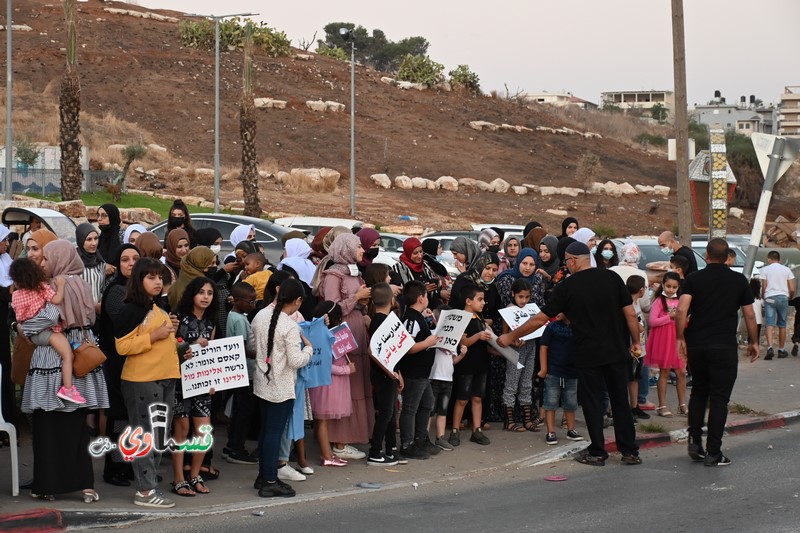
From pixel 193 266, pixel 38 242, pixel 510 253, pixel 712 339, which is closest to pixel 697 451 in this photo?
pixel 712 339

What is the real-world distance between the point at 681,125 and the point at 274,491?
1225cm

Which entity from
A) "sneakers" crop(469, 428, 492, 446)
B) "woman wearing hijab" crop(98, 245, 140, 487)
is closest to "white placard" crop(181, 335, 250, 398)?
"woman wearing hijab" crop(98, 245, 140, 487)

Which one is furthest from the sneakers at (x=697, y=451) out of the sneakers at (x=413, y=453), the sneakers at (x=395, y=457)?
the sneakers at (x=395, y=457)

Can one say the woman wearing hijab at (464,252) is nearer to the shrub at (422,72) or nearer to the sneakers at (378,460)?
the sneakers at (378,460)

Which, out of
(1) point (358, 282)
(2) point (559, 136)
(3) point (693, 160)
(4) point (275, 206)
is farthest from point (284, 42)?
(1) point (358, 282)

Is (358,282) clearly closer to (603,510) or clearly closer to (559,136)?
(603,510)

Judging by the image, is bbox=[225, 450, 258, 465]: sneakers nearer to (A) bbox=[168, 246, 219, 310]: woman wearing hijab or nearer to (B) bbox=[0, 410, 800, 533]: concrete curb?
(B) bbox=[0, 410, 800, 533]: concrete curb

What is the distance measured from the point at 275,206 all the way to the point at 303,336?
123 feet

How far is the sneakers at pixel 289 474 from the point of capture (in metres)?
9.34

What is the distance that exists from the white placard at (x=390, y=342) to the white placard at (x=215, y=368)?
140 cm

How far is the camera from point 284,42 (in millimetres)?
84312

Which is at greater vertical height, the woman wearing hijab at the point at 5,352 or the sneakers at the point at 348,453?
the woman wearing hijab at the point at 5,352

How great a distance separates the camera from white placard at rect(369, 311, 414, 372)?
9773 mm

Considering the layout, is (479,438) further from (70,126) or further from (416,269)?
(70,126)
